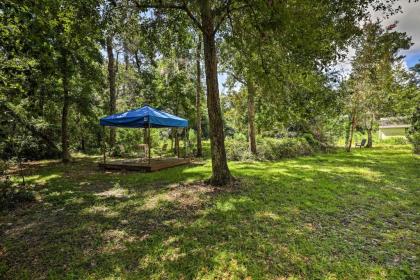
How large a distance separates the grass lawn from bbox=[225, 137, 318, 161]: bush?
5417 mm

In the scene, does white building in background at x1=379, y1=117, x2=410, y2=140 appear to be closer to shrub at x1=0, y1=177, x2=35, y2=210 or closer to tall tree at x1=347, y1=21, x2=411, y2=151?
tall tree at x1=347, y1=21, x2=411, y2=151

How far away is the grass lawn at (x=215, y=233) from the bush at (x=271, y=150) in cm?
542

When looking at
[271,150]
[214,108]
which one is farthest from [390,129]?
[214,108]

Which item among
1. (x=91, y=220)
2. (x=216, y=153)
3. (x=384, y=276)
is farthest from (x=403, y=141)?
(x=91, y=220)

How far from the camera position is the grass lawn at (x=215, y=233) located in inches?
107

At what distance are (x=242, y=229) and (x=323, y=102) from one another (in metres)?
4.21

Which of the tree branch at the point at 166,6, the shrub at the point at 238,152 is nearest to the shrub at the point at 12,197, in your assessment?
the tree branch at the point at 166,6

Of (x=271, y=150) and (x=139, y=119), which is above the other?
(x=139, y=119)

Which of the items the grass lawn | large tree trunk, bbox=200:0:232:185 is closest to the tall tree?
the grass lawn

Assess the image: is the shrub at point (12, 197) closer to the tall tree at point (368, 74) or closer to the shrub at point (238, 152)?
the shrub at point (238, 152)

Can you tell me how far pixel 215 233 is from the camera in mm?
3582

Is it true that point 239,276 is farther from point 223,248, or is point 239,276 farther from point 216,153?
point 216,153

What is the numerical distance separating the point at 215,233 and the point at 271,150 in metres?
9.26

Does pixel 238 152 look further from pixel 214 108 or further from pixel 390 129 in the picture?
pixel 390 129
